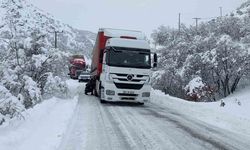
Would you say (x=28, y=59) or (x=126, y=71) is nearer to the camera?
(x=126, y=71)

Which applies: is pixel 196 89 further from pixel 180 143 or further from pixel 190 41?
pixel 180 143

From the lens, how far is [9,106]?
11.7 meters

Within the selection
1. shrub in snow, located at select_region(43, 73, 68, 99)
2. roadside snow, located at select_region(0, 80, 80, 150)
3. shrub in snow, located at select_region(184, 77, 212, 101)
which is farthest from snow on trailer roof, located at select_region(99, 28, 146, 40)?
roadside snow, located at select_region(0, 80, 80, 150)

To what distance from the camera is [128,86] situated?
1972cm

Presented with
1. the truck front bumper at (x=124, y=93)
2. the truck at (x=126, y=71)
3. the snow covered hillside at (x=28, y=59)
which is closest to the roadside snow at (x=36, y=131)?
Result: the snow covered hillside at (x=28, y=59)

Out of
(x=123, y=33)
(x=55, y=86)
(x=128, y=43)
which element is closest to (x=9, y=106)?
(x=128, y=43)

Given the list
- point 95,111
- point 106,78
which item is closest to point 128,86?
point 106,78

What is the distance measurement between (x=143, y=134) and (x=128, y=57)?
29.1 ft

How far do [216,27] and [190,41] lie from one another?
262cm

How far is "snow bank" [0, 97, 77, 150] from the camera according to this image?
30.7 ft

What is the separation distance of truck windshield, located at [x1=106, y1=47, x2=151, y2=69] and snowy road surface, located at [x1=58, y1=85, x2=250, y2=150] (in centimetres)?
418

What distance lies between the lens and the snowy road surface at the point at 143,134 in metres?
10.0

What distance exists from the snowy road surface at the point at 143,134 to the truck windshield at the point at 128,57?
418 centimetres

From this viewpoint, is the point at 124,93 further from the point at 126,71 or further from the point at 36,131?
the point at 36,131
